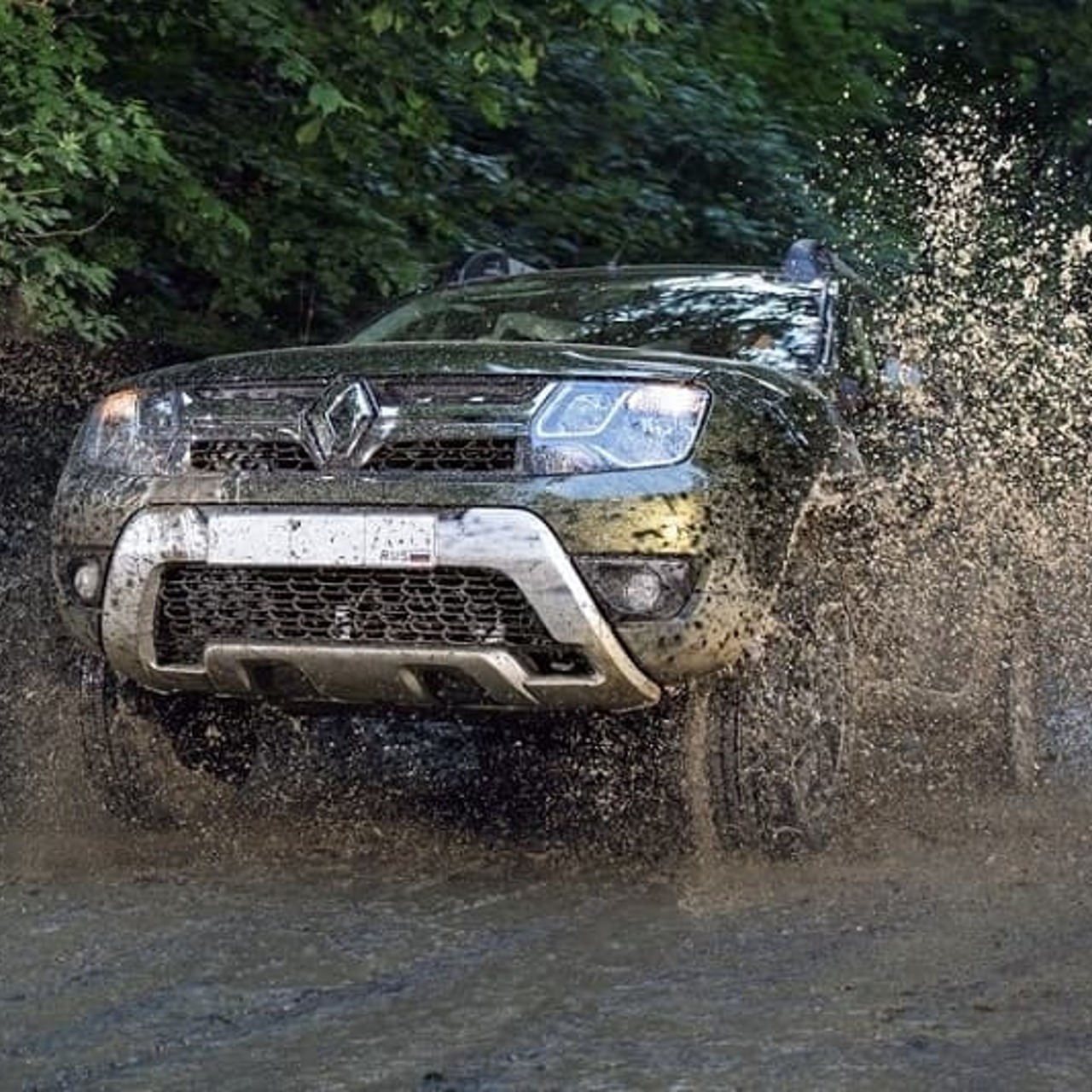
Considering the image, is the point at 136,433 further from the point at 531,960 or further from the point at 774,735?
the point at 531,960

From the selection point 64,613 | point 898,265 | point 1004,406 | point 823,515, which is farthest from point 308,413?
point 898,265

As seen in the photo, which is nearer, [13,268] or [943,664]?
[943,664]

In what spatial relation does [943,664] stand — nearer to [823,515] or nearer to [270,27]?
[823,515]

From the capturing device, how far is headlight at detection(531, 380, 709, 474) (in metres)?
5.22

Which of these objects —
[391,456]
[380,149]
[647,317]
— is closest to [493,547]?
[391,456]

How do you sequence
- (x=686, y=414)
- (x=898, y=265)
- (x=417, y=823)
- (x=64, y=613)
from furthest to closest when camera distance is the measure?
1. (x=898, y=265)
2. (x=417, y=823)
3. (x=64, y=613)
4. (x=686, y=414)

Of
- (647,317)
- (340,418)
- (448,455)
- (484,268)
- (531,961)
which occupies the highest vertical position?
(484,268)

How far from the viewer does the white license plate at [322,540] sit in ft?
17.1

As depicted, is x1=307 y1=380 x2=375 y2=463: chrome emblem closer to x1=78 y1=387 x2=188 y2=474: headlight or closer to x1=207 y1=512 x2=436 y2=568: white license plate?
x1=207 y1=512 x2=436 y2=568: white license plate

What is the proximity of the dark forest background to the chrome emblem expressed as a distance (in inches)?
99.0

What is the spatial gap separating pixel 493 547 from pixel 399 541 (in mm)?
222

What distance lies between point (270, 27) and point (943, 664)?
4369mm

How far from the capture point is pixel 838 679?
5.59 meters

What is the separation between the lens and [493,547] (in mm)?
5145
